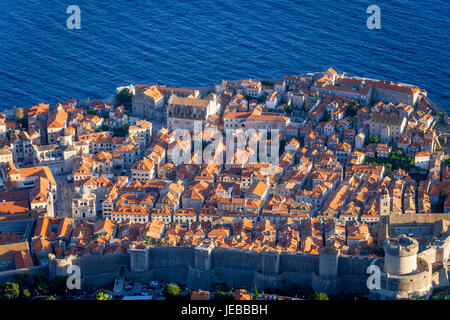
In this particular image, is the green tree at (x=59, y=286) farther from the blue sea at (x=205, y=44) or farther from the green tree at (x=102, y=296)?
the blue sea at (x=205, y=44)

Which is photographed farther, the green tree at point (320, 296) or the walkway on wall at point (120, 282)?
the walkway on wall at point (120, 282)

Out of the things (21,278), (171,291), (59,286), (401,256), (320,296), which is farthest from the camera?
(21,278)

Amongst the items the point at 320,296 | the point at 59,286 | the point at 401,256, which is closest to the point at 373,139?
the point at 401,256

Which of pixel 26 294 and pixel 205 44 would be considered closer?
pixel 26 294

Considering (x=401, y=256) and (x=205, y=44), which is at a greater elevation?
(x=205, y=44)

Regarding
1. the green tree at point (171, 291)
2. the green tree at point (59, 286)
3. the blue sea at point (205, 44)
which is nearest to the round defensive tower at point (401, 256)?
the green tree at point (171, 291)

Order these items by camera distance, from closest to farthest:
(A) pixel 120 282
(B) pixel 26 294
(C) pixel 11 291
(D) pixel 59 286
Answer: (C) pixel 11 291
(B) pixel 26 294
(D) pixel 59 286
(A) pixel 120 282

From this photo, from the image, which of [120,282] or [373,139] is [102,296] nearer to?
Result: [120,282]

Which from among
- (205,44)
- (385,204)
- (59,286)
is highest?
(205,44)
